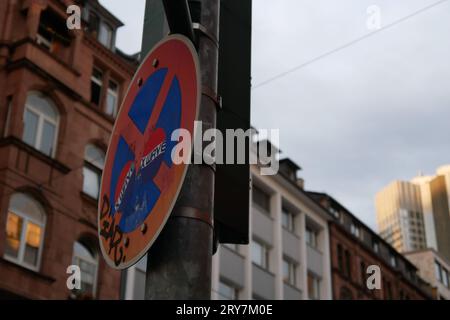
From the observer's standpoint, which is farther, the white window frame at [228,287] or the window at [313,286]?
the window at [313,286]

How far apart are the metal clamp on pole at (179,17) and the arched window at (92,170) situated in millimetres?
21755

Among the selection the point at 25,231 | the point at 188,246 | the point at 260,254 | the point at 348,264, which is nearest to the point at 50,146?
the point at 25,231

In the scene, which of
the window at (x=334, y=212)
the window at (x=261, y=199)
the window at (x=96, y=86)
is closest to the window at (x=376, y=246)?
the window at (x=334, y=212)

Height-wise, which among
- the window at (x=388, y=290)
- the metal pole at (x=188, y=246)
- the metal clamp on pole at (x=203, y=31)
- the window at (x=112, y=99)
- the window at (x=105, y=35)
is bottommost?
the metal pole at (x=188, y=246)

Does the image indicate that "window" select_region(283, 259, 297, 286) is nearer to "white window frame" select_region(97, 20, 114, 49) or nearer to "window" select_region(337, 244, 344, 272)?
"window" select_region(337, 244, 344, 272)

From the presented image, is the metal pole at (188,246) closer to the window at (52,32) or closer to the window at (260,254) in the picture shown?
the window at (52,32)

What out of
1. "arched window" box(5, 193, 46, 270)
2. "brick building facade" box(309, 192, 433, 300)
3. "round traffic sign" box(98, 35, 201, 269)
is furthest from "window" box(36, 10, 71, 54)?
"brick building facade" box(309, 192, 433, 300)

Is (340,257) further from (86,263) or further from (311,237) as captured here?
(86,263)

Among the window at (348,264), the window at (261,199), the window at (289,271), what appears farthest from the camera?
the window at (348,264)

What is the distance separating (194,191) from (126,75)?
2557 centimetres

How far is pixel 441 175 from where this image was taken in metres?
106

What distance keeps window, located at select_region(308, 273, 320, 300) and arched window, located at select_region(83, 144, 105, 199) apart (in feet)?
63.6

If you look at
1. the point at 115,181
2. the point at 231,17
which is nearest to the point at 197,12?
the point at 231,17

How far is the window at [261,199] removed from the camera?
3950 centimetres
